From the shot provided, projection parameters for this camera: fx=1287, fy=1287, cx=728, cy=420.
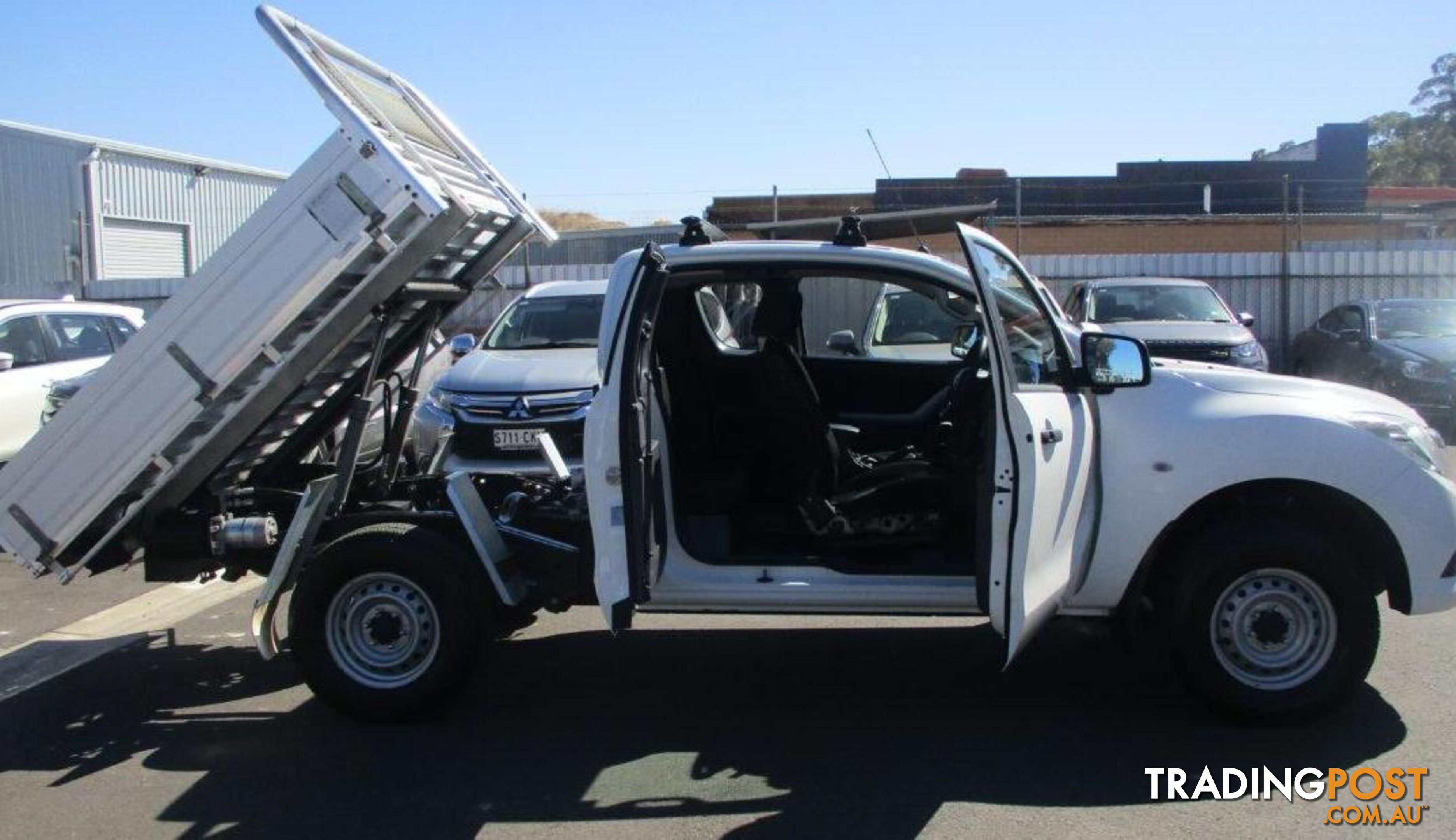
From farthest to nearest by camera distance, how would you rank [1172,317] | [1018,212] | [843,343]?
[1018,212]
[1172,317]
[843,343]

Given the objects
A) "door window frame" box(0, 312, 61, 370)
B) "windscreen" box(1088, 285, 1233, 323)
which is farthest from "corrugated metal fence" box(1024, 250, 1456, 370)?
"door window frame" box(0, 312, 61, 370)

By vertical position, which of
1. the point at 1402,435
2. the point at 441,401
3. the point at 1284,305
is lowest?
the point at 1284,305

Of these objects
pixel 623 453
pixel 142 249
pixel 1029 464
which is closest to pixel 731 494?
pixel 623 453

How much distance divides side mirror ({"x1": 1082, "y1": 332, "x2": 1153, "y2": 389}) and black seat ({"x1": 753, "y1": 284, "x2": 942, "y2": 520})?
0.86 metres

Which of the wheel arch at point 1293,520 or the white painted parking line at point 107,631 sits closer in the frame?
the wheel arch at point 1293,520

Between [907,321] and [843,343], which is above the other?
[843,343]

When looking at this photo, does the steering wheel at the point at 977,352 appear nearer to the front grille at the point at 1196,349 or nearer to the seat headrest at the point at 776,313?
the seat headrest at the point at 776,313

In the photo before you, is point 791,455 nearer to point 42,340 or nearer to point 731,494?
point 731,494

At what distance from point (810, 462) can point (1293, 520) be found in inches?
81.4

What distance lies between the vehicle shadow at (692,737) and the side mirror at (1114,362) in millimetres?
1456

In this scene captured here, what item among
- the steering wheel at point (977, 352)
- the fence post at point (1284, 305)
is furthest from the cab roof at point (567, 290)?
the fence post at point (1284, 305)

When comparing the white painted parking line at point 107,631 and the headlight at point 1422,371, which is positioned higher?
the headlight at point 1422,371

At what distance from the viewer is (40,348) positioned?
12023mm

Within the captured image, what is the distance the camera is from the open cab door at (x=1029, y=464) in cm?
478
